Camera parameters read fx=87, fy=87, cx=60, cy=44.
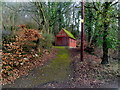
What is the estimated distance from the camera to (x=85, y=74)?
4117 mm

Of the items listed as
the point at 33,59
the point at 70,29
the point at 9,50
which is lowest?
the point at 33,59

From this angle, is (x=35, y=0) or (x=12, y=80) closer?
(x=12, y=80)

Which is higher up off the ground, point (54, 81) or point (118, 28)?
point (118, 28)

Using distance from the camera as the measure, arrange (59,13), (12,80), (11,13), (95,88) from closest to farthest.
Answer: (95,88), (12,80), (11,13), (59,13)

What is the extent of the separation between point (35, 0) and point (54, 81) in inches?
300

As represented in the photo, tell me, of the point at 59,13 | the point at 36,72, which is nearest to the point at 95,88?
the point at 36,72

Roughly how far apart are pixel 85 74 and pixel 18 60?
3.40 m

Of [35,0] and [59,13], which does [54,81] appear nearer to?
[35,0]

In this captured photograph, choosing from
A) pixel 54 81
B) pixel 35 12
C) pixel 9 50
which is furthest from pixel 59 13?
pixel 54 81

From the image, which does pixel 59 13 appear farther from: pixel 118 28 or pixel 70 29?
pixel 118 28

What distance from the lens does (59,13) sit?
39.9 ft

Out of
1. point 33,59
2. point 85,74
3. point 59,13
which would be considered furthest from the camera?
point 59,13

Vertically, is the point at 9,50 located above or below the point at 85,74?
above

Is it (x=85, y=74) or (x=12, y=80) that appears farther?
(x=85, y=74)
